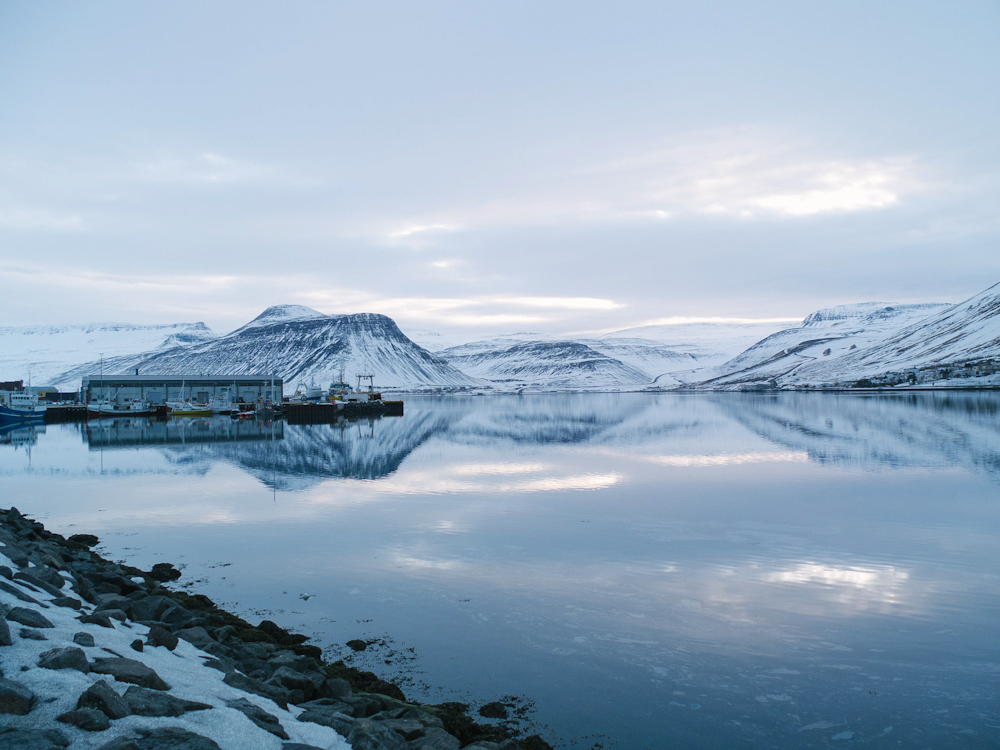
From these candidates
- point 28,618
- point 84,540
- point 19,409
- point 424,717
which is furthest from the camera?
point 19,409

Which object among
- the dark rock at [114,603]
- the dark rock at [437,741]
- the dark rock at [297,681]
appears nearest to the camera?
the dark rock at [437,741]

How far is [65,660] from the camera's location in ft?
19.5

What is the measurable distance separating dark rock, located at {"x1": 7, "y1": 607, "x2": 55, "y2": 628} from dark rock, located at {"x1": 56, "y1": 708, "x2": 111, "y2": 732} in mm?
2299

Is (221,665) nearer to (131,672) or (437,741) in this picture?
(131,672)

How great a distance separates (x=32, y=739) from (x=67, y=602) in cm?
450

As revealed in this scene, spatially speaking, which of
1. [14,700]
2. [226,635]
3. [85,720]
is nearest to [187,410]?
[226,635]

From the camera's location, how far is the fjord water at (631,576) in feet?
26.3

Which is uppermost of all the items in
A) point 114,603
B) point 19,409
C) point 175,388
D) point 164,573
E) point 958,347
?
point 958,347

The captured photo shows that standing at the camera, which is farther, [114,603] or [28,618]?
[114,603]

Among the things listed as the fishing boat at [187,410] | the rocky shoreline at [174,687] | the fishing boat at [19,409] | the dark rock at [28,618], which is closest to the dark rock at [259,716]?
the rocky shoreline at [174,687]

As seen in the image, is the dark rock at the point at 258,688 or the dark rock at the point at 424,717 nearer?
the dark rock at the point at 258,688

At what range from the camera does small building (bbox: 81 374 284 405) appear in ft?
363

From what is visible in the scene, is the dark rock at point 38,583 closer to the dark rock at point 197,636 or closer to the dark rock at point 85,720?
the dark rock at point 197,636

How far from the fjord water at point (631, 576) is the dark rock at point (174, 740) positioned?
3518 mm
